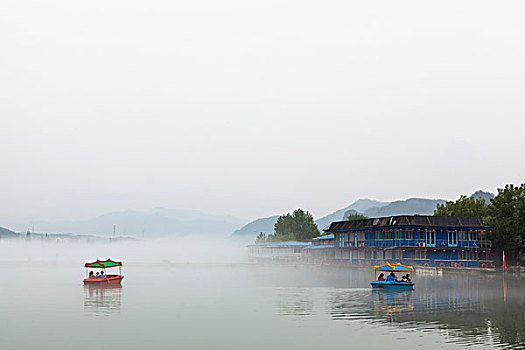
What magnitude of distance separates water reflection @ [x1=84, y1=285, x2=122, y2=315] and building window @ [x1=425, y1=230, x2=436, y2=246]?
53958 millimetres

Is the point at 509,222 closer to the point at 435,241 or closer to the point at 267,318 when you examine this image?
the point at 435,241

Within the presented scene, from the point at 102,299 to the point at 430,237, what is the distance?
205 feet

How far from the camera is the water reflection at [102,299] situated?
4631 cm

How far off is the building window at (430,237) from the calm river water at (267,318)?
34826 millimetres

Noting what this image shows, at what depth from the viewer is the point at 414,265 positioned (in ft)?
316

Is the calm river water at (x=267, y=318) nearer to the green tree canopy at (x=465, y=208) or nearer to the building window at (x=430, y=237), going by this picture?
the building window at (x=430, y=237)

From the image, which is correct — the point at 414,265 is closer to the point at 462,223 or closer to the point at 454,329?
the point at 462,223

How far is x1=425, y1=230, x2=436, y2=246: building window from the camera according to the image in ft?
327

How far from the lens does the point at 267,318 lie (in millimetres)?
41344

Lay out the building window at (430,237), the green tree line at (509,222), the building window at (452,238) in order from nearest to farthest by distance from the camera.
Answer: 1. the green tree line at (509,222)
2. the building window at (452,238)
3. the building window at (430,237)

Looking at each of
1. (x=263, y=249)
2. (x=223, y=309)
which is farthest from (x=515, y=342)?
(x=263, y=249)

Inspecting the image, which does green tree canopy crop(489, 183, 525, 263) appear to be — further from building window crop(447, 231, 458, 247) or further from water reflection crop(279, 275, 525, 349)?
water reflection crop(279, 275, 525, 349)

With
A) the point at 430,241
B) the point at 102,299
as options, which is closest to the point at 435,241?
the point at 430,241

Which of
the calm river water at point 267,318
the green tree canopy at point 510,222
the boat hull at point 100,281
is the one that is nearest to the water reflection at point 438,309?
the calm river water at point 267,318
